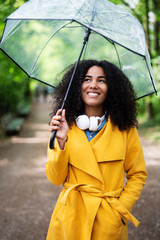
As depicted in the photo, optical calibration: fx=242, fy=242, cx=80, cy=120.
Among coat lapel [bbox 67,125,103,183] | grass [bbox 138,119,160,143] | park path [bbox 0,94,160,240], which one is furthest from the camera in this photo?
grass [bbox 138,119,160,143]

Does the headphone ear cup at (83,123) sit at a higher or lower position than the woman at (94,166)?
higher

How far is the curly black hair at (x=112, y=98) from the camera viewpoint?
7.57 ft

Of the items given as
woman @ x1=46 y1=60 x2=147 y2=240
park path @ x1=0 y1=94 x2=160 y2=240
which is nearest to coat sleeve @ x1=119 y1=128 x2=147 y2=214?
woman @ x1=46 y1=60 x2=147 y2=240

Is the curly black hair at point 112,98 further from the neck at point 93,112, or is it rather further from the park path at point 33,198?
the park path at point 33,198

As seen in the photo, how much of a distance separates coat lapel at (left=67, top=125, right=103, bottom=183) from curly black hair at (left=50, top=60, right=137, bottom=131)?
10.7 inches

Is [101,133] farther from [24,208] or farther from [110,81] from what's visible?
[24,208]

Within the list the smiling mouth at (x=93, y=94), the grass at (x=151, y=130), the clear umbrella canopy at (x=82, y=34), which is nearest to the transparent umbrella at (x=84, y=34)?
the clear umbrella canopy at (x=82, y=34)

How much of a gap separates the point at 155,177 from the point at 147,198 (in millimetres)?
1240

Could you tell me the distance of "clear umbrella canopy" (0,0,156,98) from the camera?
6.79 ft

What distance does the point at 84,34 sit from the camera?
2.71 m

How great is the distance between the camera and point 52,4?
6.94 ft

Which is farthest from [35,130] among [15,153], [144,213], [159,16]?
[144,213]

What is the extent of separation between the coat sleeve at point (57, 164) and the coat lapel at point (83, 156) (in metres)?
0.11

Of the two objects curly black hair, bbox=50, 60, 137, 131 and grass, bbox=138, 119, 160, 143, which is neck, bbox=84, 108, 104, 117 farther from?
grass, bbox=138, 119, 160, 143
